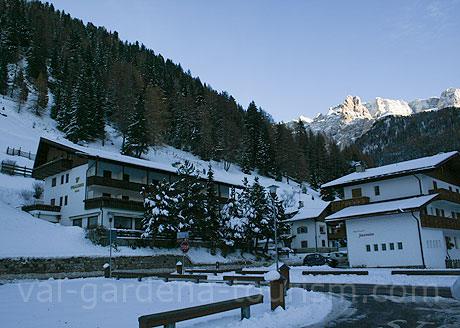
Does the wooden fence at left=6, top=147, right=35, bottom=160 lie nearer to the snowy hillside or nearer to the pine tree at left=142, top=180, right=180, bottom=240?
the snowy hillside

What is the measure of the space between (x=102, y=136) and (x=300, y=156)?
2210 inches

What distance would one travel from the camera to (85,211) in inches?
1500

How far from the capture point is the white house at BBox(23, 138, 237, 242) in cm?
3765

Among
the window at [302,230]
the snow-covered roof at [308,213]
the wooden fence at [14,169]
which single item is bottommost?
the window at [302,230]

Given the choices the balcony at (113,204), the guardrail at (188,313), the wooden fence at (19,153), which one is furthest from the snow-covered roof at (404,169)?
the wooden fence at (19,153)

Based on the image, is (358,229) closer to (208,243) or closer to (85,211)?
(208,243)

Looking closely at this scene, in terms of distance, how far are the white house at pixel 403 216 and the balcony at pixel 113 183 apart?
2123cm

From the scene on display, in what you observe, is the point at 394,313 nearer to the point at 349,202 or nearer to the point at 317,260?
the point at 349,202

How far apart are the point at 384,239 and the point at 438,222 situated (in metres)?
5.16

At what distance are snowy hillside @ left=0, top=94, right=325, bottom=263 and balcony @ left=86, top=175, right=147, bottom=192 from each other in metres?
5.79

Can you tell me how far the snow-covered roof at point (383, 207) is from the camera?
3159cm

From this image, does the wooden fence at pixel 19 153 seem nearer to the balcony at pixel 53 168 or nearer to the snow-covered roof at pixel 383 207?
the balcony at pixel 53 168

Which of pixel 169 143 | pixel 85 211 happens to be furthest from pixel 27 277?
pixel 169 143

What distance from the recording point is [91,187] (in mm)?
39000
